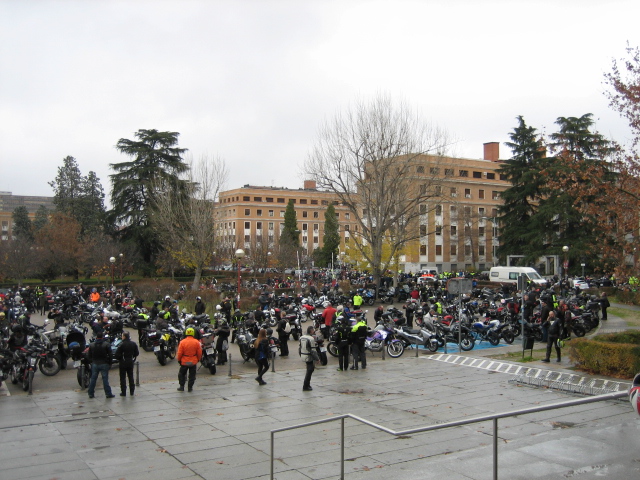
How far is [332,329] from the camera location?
62.8 feet

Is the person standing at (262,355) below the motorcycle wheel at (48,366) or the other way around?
the other way around

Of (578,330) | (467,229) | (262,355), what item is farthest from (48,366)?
(467,229)

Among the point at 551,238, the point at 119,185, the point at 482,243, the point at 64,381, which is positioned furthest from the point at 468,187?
the point at 64,381

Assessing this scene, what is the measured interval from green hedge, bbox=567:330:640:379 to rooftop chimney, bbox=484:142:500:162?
225 feet

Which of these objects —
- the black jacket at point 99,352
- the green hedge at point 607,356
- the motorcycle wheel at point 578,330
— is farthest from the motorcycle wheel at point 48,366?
the motorcycle wheel at point 578,330

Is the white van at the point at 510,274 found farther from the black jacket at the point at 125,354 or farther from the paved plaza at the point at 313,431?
the black jacket at the point at 125,354

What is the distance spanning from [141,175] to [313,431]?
1792 inches

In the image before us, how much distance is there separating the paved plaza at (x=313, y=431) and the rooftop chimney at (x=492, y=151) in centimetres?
6926

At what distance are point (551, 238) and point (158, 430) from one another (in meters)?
49.0

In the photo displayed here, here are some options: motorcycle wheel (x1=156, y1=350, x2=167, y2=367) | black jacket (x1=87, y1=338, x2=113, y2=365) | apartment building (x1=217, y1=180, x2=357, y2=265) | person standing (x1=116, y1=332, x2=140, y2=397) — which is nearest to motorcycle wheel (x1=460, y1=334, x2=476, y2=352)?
motorcycle wheel (x1=156, y1=350, x2=167, y2=367)

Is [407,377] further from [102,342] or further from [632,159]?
[632,159]

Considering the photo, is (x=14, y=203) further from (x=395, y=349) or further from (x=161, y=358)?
(x=395, y=349)

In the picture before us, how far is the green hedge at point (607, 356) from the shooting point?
1374 centimetres

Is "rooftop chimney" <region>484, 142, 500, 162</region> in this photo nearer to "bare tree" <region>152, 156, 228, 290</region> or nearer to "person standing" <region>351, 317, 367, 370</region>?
"bare tree" <region>152, 156, 228, 290</region>
